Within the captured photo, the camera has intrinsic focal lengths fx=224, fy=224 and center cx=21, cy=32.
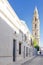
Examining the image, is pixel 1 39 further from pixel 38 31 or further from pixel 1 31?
pixel 38 31

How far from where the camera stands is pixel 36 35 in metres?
135

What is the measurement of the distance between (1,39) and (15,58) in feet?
32.0

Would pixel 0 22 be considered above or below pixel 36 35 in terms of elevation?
below

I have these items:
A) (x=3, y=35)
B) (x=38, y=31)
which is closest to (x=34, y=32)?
(x=38, y=31)

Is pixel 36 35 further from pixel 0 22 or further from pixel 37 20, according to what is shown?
pixel 0 22

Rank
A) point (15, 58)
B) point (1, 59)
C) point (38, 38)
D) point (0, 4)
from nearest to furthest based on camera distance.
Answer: point (0, 4) → point (1, 59) → point (15, 58) → point (38, 38)

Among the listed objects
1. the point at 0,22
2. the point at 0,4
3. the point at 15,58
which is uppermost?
→ the point at 0,4

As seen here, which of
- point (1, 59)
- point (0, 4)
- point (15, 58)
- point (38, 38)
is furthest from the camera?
point (38, 38)

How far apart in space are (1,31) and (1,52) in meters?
1.66

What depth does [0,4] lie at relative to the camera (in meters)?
16.5

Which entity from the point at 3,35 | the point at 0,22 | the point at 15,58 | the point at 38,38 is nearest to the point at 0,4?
the point at 0,22

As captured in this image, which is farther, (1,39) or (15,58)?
(15,58)

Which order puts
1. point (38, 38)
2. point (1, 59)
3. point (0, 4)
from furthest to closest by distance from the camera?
point (38, 38), point (1, 59), point (0, 4)

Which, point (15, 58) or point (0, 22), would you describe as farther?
point (15, 58)
